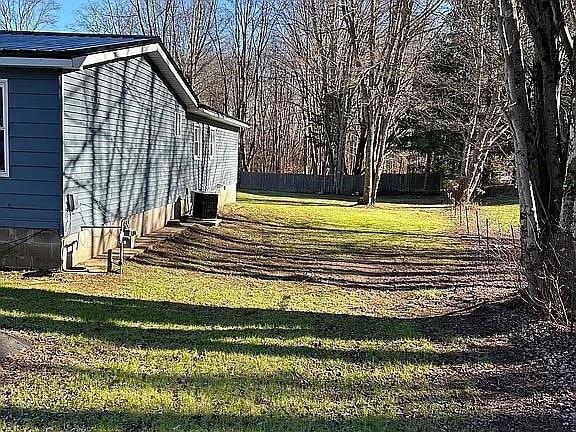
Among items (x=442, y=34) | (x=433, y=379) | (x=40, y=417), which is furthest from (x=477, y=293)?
(x=442, y=34)

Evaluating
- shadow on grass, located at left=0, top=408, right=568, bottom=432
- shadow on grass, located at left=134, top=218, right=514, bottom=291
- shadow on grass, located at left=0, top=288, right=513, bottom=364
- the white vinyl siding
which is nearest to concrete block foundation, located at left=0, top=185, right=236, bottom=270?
shadow on grass, located at left=0, top=288, right=513, bottom=364

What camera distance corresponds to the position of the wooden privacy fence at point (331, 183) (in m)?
35.7

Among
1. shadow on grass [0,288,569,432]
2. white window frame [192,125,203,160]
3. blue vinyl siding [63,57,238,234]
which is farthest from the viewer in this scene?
white window frame [192,125,203,160]

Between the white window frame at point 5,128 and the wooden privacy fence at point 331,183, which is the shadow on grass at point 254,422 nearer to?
the white window frame at point 5,128

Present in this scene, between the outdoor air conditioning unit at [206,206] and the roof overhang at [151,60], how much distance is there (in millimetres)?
2461

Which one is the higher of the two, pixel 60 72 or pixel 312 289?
pixel 60 72

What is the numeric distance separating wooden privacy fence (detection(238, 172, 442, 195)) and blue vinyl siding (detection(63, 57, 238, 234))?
20.8m

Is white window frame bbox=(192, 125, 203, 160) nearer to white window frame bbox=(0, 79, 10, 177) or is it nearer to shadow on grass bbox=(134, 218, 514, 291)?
shadow on grass bbox=(134, 218, 514, 291)

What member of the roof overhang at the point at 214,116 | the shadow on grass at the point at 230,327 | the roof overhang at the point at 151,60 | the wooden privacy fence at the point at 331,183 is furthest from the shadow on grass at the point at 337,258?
the wooden privacy fence at the point at 331,183

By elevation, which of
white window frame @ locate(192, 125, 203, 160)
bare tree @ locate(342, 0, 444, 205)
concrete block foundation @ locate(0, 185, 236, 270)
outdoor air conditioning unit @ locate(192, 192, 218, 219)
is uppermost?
bare tree @ locate(342, 0, 444, 205)

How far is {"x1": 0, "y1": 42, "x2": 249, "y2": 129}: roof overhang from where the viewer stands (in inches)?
317

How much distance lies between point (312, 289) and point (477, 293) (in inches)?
99.2

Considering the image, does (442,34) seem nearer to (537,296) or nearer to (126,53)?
(126,53)

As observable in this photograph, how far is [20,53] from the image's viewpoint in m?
8.08
